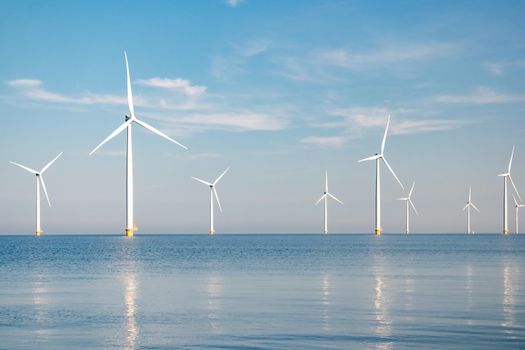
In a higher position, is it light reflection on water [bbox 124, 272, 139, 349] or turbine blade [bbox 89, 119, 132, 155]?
turbine blade [bbox 89, 119, 132, 155]

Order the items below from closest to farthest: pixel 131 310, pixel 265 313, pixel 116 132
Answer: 1. pixel 265 313
2. pixel 131 310
3. pixel 116 132

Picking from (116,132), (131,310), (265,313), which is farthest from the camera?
(116,132)

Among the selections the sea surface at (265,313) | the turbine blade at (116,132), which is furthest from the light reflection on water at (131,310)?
the turbine blade at (116,132)

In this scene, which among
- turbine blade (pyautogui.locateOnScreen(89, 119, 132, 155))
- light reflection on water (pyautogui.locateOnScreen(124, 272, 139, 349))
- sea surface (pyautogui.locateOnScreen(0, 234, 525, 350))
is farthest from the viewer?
turbine blade (pyautogui.locateOnScreen(89, 119, 132, 155))

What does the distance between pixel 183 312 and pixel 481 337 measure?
15034 millimetres

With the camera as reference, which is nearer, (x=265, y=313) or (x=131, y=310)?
(x=265, y=313)

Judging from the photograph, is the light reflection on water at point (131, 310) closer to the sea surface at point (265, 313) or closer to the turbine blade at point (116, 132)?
the sea surface at point (265, 313)

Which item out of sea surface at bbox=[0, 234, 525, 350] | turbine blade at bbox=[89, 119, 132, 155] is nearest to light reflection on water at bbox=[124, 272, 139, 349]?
sea surface at bbox=[0, 234, 525, 350]

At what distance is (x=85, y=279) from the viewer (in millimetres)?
62531

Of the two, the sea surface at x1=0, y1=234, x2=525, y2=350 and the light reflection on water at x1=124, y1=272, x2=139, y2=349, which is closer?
the sea surface at x1=0, y1=234, x2=525, y2=350

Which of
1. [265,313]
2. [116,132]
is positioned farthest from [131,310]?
[116,132]

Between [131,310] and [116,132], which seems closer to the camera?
[131,310]

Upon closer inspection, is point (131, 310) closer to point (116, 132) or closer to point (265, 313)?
point (265, 313)

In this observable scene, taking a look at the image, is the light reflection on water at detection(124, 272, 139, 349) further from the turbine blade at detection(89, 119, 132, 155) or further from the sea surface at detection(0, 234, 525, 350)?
the turbine blade at detection(89, 119, 132, 155)
